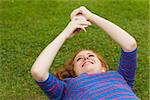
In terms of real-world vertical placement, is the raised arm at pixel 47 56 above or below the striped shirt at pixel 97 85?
above

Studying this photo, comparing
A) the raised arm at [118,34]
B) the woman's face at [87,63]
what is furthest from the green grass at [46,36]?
the raised arm at [118,34]

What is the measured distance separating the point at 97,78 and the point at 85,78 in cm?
7

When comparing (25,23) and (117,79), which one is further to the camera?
(25,23)

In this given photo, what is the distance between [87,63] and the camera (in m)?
2.49

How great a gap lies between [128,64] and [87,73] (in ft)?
0.85

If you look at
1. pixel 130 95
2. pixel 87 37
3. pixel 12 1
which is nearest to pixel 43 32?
pixel 87 37

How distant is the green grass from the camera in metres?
3.81

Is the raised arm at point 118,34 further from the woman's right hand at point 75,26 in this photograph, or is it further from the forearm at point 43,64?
the forearm at point 43,64

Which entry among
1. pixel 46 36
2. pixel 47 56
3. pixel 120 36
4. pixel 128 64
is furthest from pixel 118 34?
pixel 46 36

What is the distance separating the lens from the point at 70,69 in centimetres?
267

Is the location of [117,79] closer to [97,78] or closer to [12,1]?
[97,78]

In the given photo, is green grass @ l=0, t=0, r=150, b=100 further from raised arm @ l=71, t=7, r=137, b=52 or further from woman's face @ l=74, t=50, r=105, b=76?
raised arm @ l=71, t=7, r=137, b=52

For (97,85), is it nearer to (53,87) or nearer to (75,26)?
(53,87)

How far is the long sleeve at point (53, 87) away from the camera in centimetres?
239
